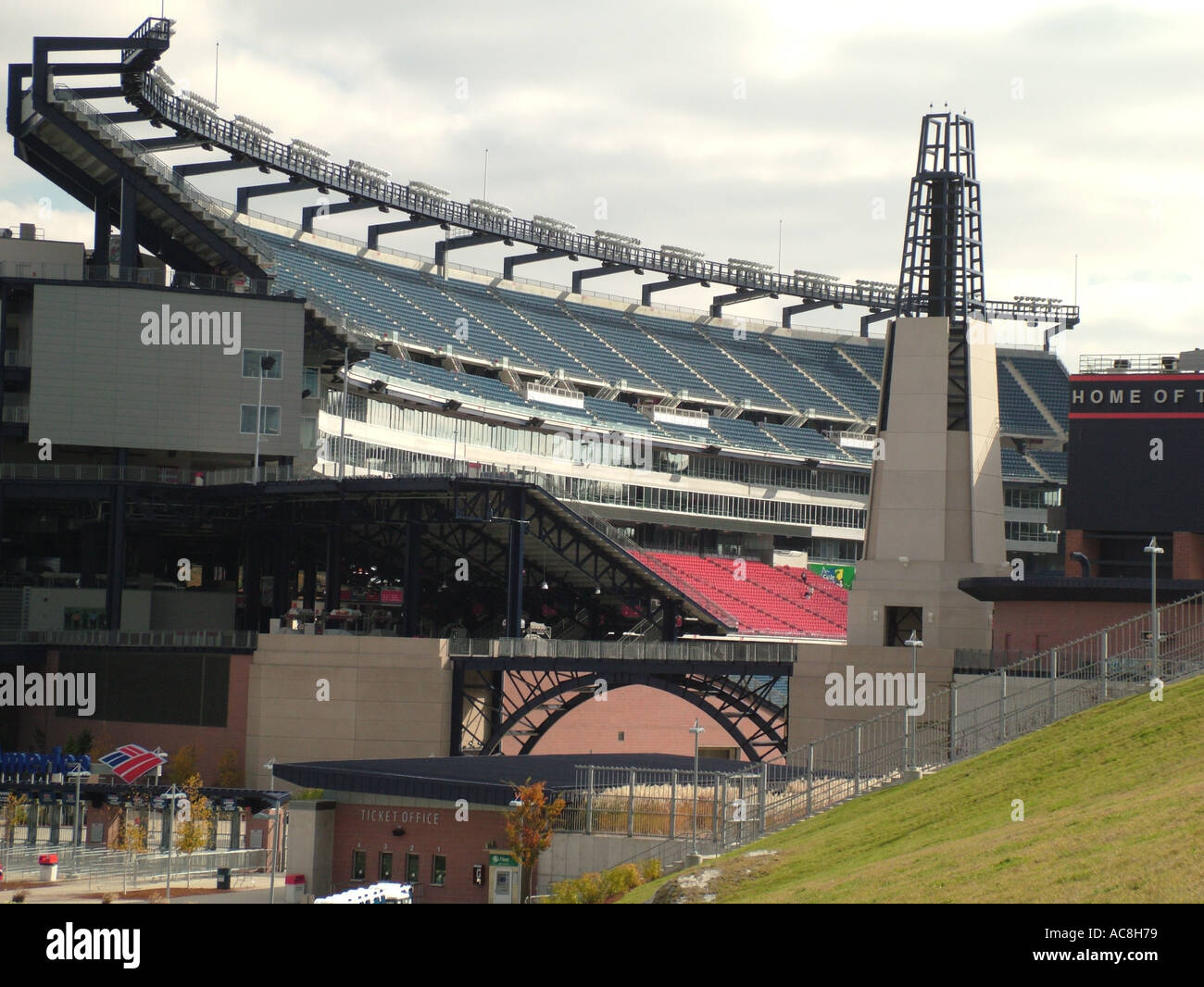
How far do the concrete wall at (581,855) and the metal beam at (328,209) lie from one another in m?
85.6

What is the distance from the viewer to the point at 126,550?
3450 inches

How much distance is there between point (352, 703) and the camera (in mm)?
70188

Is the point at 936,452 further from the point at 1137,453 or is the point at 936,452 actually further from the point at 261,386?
the point at 261,386

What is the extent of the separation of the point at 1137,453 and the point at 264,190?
65.6m

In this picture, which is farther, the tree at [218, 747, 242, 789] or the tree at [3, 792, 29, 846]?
the tree at [218, 747, 242, 789]

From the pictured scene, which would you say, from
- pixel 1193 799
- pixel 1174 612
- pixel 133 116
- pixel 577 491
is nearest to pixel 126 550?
pixel 133 116

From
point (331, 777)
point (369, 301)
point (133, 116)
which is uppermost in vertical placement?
point (133, 116)

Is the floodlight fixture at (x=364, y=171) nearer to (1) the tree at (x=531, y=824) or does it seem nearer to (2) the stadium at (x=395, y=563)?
(2) the stadium at (x=395, y=563)

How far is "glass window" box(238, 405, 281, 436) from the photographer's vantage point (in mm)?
79875

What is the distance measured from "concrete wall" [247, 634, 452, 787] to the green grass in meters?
31.3

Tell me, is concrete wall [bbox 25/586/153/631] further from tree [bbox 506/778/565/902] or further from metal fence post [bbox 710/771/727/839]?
metal fence post [bbox 710/771/727/839]

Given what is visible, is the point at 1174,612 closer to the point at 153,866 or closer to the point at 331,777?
the point at 331,777

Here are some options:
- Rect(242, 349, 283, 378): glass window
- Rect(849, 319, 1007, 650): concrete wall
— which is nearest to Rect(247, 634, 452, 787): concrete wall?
Rect(242, 349, 283, 378): glass window
